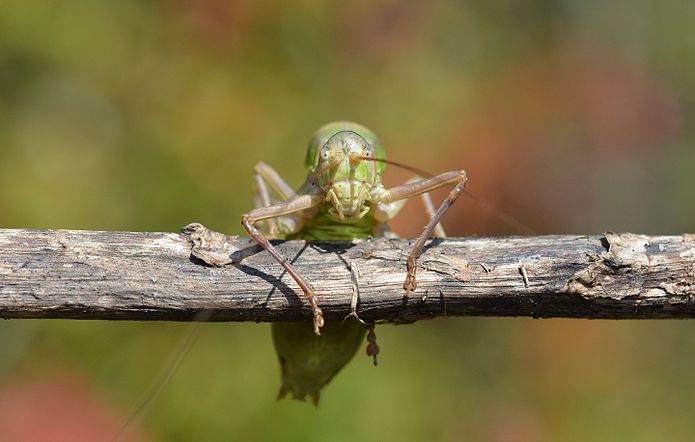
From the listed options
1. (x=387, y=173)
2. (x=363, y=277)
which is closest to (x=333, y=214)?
(x=363, y=277)

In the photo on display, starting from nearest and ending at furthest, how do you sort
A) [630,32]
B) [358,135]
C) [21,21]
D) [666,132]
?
[358,135]
[21,21]
[666,132]
[630,32]

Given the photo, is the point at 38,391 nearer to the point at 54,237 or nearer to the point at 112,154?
the point at 112,154

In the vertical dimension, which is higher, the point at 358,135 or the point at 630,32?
the point at 630,32

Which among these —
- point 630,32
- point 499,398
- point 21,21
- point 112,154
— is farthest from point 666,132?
point 21,21

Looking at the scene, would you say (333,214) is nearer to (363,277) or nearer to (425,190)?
(425,190)

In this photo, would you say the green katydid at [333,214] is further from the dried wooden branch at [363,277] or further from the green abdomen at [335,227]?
the dried wooden branch at [363,277]

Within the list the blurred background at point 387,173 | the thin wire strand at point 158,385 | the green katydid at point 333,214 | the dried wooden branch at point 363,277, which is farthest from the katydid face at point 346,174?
the blurred background at point 387,173

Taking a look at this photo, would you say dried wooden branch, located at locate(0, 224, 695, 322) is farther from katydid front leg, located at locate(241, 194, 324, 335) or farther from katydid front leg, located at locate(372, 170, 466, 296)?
katydid front leg, located at locate(372, 170, 466, 296)
